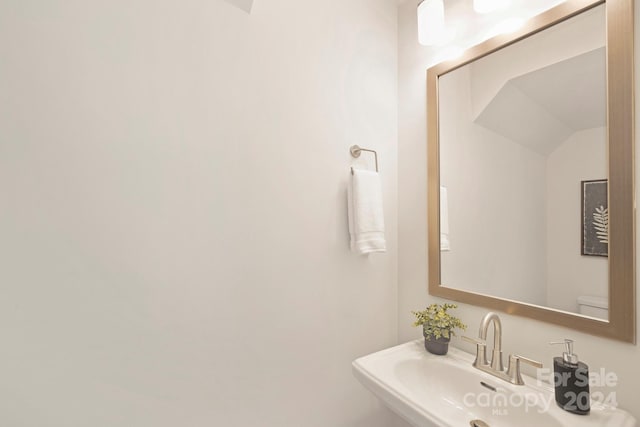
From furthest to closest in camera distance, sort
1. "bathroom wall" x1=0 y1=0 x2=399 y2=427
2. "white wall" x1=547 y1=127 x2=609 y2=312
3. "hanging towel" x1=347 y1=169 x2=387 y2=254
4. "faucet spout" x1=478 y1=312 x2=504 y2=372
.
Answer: "hanging towel" x1=347 y1=169 x2=387 y2=254 < "faucet spout" x1=478 y1=312 x2=504 y2=372 < "white wall" x1=547 y1=127 x2=609 y2=312 < "bathroom wall" x1=0 y1=0 x2=399 y2=427

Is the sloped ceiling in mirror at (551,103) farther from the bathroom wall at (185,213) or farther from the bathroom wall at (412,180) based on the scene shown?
the bathroom wall at (185,213)

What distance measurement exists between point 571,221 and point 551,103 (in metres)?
0.41

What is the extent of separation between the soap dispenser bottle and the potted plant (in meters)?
0.35

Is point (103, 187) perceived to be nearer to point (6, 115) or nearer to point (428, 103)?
point (6, 115)

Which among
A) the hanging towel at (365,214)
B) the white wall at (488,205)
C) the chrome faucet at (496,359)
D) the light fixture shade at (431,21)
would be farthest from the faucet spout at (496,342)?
the light fixture shade at (431,21)

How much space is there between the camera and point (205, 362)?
1.03 metres

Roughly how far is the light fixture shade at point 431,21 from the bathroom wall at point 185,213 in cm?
26

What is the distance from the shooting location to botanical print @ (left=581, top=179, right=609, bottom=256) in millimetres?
891

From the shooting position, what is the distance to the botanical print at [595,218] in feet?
2.92

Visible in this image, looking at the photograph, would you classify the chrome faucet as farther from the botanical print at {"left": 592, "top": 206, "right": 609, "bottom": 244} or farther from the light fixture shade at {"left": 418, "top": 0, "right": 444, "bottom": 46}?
the light fixture shade at {"left": 418, "top": 0, "right": 444, "bottom": 46}

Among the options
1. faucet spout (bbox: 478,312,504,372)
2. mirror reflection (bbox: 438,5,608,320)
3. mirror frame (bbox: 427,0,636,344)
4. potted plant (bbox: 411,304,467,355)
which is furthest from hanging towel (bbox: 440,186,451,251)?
mirror frame (bbox: 427,0,636,344)

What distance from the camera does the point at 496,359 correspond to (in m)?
1.05

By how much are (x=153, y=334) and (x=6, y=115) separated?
722 mm

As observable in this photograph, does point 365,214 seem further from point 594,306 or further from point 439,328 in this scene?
point 594,306
